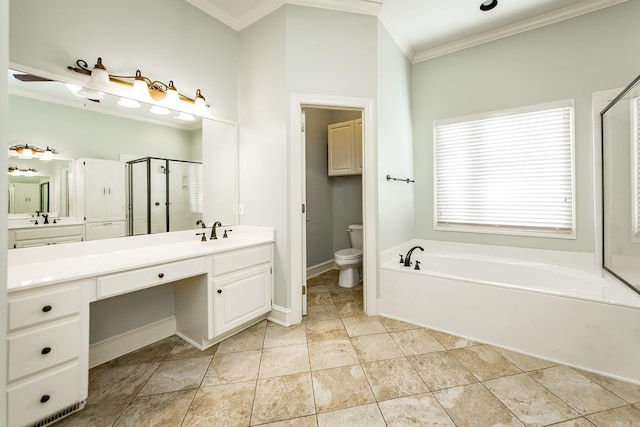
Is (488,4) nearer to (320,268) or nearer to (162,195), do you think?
(162,195)

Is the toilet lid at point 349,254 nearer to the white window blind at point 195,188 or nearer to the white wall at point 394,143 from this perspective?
the white wall at point 394,143

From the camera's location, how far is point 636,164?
1.95 metres

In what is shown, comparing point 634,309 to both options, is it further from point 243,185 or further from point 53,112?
point 53,112

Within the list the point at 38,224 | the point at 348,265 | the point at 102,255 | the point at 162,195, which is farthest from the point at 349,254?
the point at 38,224

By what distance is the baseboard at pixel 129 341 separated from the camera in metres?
1.73

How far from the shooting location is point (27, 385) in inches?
45.1

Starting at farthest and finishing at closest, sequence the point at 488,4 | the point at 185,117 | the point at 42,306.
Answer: the point at 488,4 < the point at 185,117 < the point at 42,306

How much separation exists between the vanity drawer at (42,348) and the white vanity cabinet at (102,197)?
2.22ft

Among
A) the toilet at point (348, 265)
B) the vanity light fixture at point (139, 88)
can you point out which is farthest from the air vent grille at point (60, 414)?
the toilet at point (348, 265)

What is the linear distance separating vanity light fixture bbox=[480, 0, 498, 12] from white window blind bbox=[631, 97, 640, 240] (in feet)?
4.43

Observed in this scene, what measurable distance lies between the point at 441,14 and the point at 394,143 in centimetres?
125

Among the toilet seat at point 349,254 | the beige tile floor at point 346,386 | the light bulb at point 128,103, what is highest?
the light bulb at point 128,103

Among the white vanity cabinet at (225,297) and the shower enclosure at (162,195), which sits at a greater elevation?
the shower enclosure at (162,195)

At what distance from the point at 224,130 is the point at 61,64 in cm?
112
